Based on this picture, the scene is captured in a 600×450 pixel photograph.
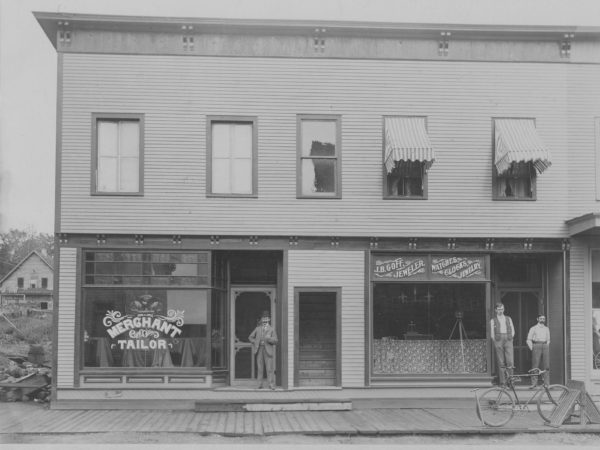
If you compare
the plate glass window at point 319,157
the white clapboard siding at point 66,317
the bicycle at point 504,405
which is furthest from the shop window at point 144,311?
the bicycle at point 504,405

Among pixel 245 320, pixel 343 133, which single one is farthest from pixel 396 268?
pixel 245 320

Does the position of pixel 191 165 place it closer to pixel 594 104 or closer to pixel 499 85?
pixel 499 85

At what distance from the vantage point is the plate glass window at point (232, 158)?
56.4 feet

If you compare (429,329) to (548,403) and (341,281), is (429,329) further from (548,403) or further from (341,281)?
(548,403)

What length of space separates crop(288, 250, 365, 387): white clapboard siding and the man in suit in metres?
0.46

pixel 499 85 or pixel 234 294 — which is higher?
pixel 499 85

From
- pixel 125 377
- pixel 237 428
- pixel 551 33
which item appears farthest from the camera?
pixel 551 33

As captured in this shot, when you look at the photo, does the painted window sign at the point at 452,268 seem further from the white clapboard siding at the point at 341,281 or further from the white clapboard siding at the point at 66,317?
the white clapboard siding at the point at 66,317

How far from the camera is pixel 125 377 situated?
1647 centimetres

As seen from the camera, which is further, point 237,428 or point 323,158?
point 323,158

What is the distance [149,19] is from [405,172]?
6.90m

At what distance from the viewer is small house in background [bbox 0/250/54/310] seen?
56500mm

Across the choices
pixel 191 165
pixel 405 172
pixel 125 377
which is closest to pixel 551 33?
pixel 405 172

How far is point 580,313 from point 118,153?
37.8 feet
